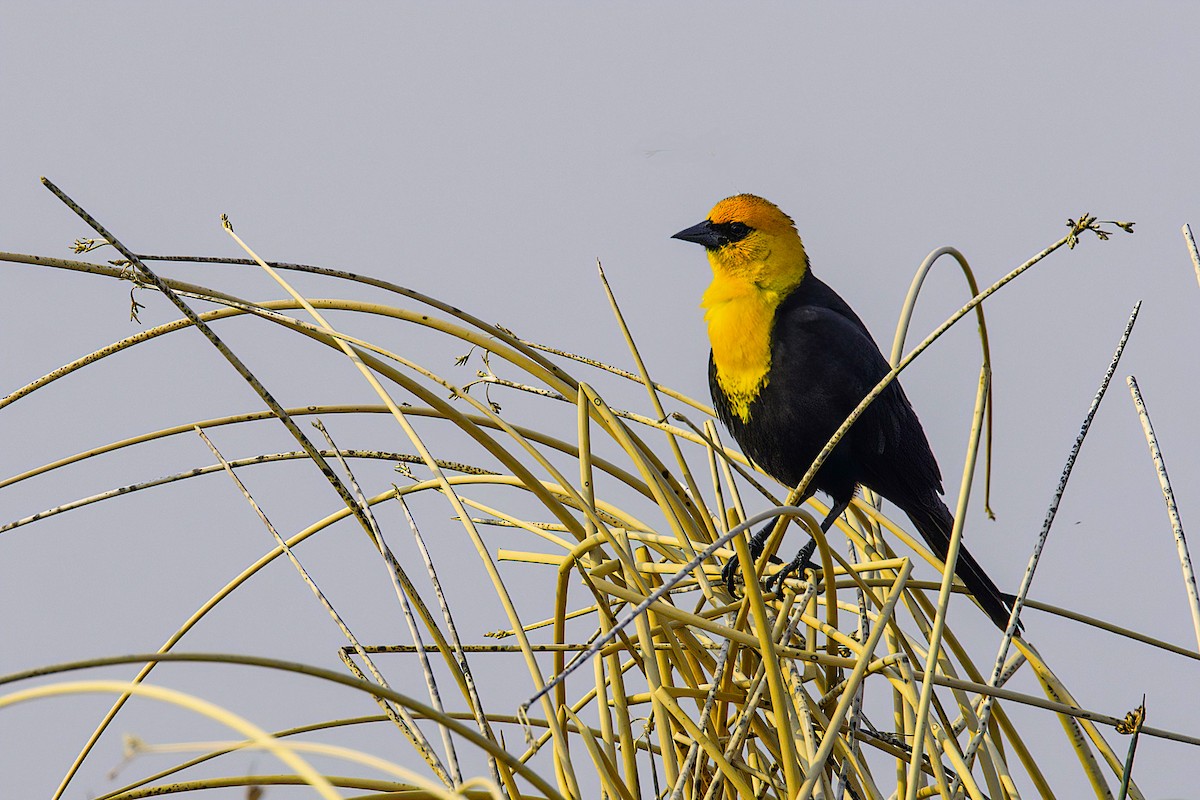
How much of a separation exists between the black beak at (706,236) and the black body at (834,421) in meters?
0.09

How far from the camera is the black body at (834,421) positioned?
3.18 ft

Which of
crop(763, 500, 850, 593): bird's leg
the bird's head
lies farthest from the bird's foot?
the bird's head

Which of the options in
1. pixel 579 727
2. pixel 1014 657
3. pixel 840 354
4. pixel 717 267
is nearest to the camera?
pixel 579 727

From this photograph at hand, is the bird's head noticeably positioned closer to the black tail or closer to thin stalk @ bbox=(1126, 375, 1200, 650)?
the black tail

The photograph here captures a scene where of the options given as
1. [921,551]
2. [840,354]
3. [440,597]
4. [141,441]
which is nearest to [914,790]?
[440,597]

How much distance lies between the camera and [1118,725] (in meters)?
0.48

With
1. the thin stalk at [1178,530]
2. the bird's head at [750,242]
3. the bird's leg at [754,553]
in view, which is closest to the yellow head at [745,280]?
A: the bird's head at [750,242]

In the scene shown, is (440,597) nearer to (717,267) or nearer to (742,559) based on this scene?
(742,559)

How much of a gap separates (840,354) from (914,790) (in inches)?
22.5

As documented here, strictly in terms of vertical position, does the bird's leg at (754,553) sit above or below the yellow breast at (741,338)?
below

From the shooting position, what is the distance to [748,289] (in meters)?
1.04

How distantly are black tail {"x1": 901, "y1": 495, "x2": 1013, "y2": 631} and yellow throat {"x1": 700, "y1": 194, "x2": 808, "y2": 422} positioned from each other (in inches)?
7.4

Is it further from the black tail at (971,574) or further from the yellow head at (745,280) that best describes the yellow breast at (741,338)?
the black tail at (971,574)

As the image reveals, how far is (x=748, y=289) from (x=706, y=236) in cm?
7
